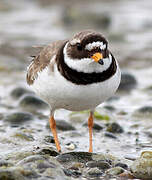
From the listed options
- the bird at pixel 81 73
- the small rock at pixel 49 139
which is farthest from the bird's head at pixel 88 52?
the small rock at pixel 49 139

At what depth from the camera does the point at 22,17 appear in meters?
A: 15.5

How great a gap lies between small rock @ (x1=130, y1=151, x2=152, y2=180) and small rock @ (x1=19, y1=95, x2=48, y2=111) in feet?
9.87

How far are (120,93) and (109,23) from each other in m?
6.30

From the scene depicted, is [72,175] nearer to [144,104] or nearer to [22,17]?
[144,104]

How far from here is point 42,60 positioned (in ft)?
19.6

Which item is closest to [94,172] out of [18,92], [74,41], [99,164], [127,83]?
[99,164]

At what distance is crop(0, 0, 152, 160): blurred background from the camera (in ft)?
24.7

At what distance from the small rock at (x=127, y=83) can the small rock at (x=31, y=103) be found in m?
1.82

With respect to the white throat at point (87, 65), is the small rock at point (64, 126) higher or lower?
lower

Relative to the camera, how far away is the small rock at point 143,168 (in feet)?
16.3

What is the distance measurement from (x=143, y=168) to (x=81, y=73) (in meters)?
1.22

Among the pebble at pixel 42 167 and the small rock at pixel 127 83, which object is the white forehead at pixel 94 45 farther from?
the small rock at pixel 127 83

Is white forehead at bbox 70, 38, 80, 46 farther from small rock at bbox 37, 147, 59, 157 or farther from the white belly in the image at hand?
small rock at bbox 37, 147, 59, 157

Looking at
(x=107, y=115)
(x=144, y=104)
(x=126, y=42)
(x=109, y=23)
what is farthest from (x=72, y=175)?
(x=109, y=23)
